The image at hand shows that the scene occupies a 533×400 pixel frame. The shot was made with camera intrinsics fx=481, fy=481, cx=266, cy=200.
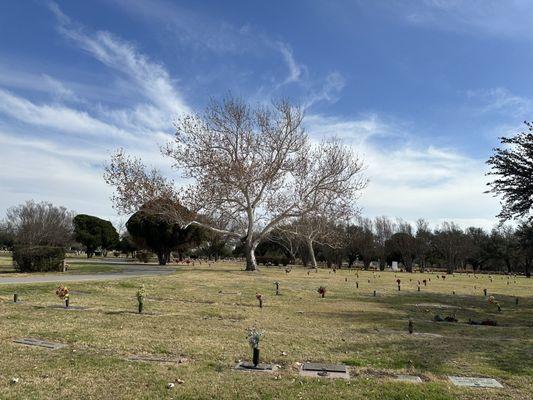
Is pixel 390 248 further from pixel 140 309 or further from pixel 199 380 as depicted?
pixel 199 380

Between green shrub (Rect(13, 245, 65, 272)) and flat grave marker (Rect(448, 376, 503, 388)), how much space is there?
25.6 meters

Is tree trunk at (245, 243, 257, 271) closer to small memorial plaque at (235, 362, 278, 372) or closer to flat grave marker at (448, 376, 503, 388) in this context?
small memorial plaque at (235, 362, 278, 372)

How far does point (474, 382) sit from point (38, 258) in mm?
26090

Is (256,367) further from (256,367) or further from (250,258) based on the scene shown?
(250,258)

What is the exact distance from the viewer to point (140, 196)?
38.0 m

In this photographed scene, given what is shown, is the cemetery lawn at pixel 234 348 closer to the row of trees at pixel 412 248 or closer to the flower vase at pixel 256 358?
the flower vase at pixel 256 358

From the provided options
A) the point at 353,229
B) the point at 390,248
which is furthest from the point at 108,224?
the point at 390,248

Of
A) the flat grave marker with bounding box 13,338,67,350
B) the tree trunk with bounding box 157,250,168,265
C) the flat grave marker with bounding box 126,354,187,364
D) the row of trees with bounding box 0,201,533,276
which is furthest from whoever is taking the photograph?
the row of trees with bounding box 0,201,533,276

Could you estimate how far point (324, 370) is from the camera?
7.42 metres

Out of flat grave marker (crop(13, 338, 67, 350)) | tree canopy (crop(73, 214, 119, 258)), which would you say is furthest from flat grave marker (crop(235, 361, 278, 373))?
tree canopy (crop(73, 214, 119, 258))

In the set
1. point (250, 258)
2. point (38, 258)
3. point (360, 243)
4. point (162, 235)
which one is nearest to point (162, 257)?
point (162, 235)

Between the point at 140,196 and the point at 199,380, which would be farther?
the point at 140,196

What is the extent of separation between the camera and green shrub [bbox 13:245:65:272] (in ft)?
88.5

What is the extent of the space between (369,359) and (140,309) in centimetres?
692
